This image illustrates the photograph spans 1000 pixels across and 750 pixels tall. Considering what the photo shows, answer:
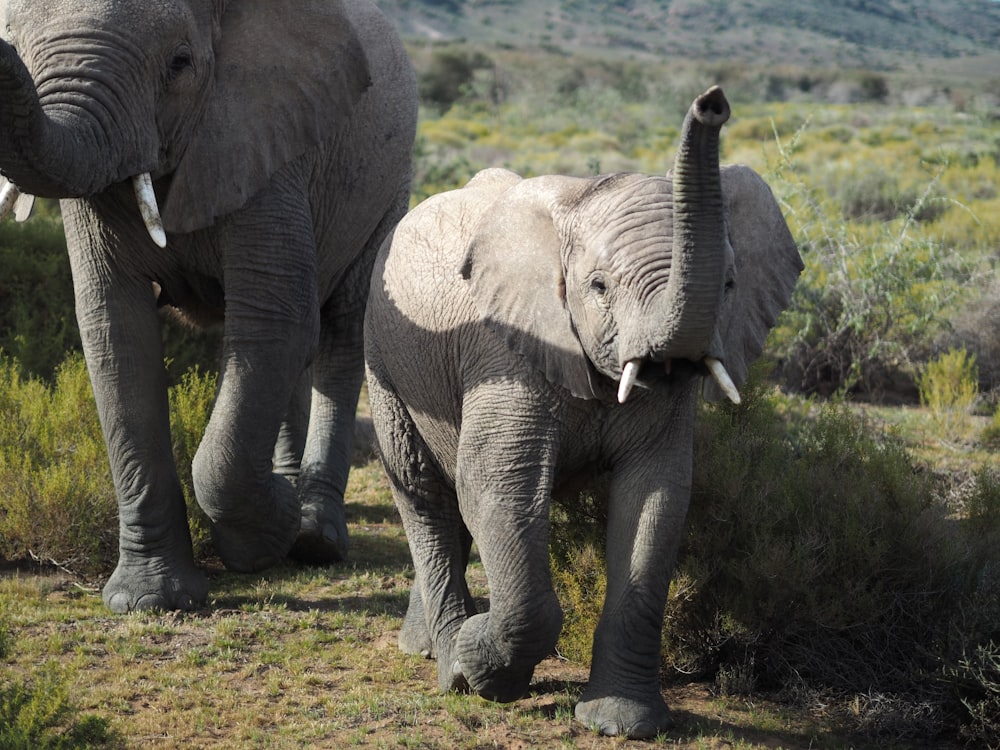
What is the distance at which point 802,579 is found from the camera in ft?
17.1

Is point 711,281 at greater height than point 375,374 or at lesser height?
greater

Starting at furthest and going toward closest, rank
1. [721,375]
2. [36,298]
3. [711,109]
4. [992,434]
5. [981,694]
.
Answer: [992,434] → [36,298] → [981,694] → [721,375] → [711,109]

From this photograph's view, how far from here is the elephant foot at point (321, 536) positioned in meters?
6.76

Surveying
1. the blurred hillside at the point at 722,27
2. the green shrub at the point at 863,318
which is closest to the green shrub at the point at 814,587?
the green shrub at the point at 863,318

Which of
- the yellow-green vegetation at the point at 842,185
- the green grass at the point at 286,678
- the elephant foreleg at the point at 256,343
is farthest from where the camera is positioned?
the yellow-green vegetation at the point at 842,185

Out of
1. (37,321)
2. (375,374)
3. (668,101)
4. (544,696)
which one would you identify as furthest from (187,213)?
(668,101)

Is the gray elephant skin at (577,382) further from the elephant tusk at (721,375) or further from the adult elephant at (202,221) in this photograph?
the adult elephant at (202,221)

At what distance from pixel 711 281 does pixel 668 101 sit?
41777 mm

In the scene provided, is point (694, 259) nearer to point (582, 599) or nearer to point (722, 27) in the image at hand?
point (582, 599)

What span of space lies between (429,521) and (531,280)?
1.24 m

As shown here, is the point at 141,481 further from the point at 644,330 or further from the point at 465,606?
the point at 644,330

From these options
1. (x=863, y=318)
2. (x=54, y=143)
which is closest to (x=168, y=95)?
(x=54, y=143)

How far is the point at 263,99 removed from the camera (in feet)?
19.6

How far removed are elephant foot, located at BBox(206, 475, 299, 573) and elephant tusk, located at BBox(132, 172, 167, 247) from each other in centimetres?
145
